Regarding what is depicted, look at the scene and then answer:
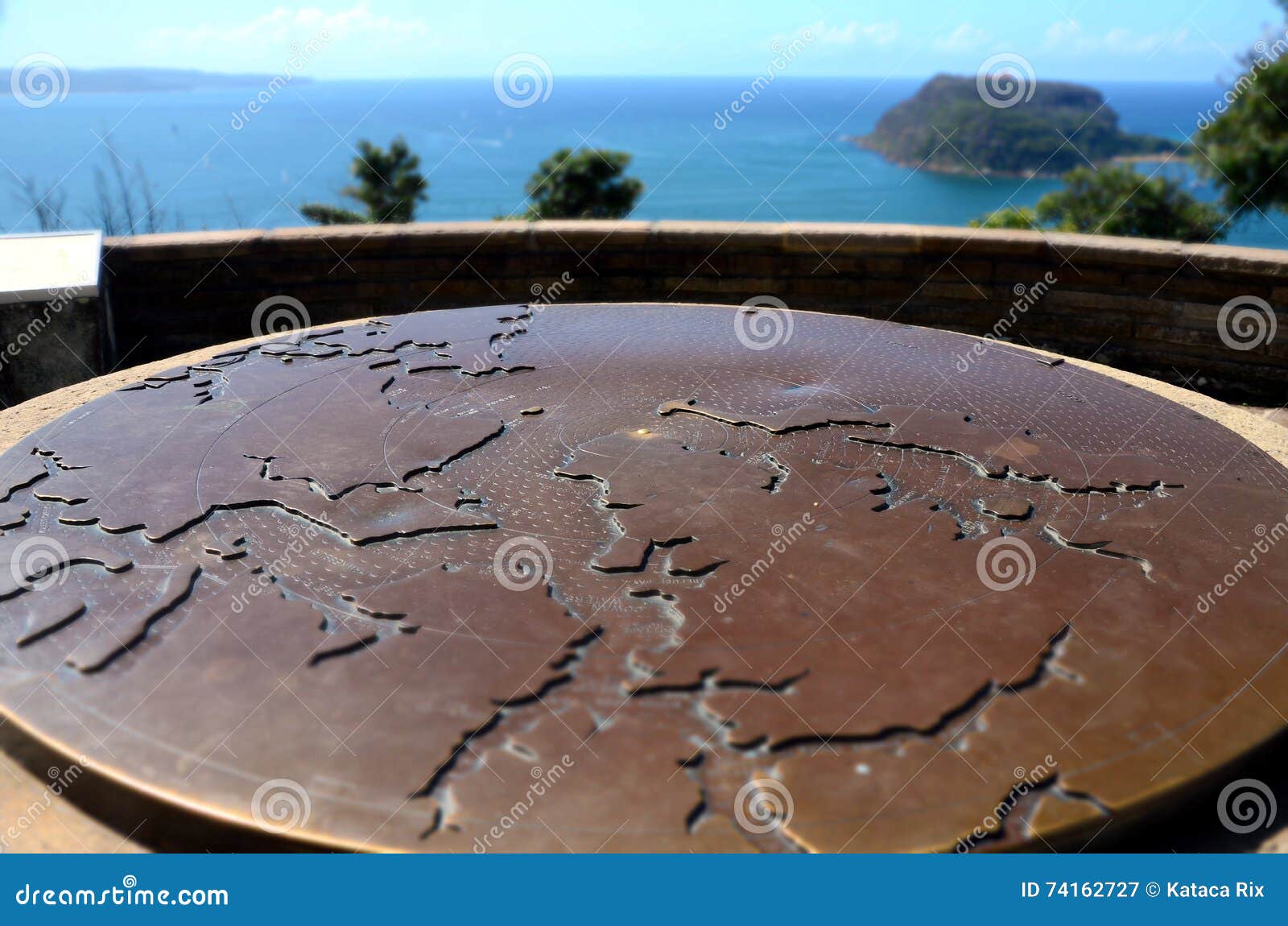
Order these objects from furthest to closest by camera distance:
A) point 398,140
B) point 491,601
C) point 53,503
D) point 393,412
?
1. point 398,140
2. point 393,412
3. point 53,503
4. point 491,601

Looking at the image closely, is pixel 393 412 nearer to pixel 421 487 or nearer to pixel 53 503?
pixel 421 487

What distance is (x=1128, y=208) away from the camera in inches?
623

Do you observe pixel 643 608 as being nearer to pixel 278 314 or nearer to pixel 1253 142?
pixel 278 314

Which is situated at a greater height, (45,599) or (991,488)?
(991,488)

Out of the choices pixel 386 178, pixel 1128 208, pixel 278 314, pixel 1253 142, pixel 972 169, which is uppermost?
pixel 972 169

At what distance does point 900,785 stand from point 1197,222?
16607mm

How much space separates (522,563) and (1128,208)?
55.2 feet

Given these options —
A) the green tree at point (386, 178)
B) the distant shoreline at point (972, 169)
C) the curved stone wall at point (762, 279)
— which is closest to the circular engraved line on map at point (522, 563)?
the curved stone wall at point (762, 279)

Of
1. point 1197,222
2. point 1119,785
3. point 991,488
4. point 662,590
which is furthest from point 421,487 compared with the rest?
point 1197,222

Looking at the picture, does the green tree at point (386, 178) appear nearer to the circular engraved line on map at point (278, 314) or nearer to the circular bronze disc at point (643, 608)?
the circular engraved line on map at point (278, 314)

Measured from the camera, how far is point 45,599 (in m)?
1.81

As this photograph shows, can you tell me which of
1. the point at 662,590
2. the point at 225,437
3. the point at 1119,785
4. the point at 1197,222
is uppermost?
the point at 1197,222

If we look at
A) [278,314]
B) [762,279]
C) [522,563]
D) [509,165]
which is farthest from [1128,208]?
[509,165]

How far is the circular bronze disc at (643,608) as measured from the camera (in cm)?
138
